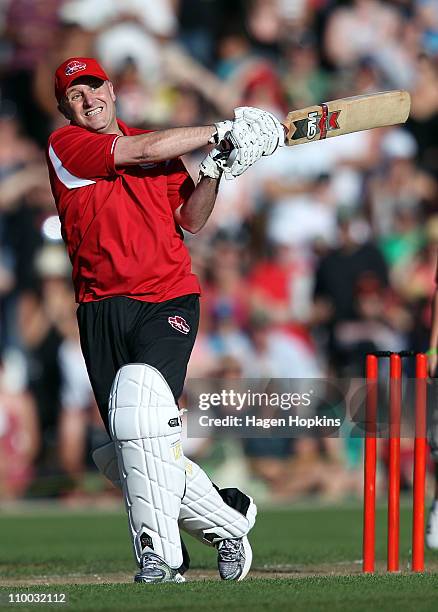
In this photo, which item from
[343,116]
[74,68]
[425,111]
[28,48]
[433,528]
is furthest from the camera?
[28,48]

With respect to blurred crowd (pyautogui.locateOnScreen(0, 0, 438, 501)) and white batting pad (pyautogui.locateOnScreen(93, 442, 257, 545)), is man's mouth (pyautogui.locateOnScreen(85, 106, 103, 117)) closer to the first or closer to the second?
white batting pad (pyautogui.locateOnScreen(93, 442, 257, 545))

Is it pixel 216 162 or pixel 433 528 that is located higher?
pixel 216 162

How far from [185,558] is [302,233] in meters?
7.72

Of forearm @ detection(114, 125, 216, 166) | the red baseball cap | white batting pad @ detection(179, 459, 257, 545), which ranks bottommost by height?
white batting pad @ detection(179, 459, 257, 545)

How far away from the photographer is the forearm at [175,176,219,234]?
6.15m

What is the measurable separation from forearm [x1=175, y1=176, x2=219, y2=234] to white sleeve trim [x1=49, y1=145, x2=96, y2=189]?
0.46 m

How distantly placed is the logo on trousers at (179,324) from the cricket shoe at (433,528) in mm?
2539

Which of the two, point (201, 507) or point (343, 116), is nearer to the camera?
point (201, 507)

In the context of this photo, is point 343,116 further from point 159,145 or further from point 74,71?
Answer: point 74,71

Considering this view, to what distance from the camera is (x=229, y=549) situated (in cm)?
648

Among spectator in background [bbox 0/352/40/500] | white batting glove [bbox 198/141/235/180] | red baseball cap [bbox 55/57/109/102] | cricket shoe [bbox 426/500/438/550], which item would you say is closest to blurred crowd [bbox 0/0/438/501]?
spectator in background [bbox 0/352/40/500]

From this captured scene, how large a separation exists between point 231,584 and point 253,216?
845cm

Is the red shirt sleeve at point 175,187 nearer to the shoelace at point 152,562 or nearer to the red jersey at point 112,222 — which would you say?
the red jersey at point 112,222

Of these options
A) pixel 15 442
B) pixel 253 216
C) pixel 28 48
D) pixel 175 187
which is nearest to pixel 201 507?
pixel 175 187
